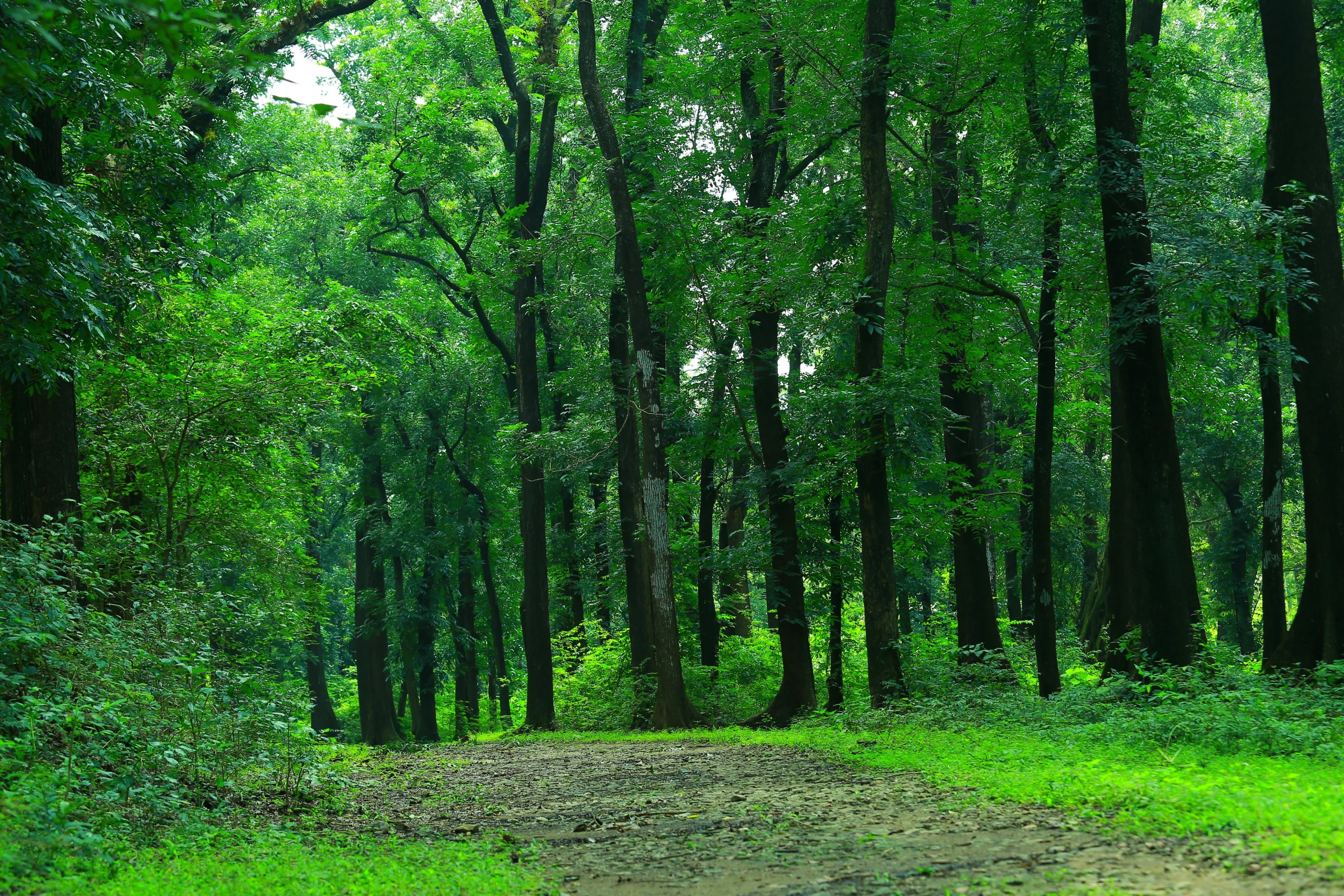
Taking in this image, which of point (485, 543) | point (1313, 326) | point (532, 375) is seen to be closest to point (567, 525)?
point (485, 543)

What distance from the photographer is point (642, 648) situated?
1922 cm

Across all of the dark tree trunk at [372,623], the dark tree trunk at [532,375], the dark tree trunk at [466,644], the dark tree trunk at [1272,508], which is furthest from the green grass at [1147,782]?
the dark tree trunk at [372,623]

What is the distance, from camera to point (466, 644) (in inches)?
1113

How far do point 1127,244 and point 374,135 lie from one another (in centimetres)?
1829

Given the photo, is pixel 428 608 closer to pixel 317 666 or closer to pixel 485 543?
pixel 485 543

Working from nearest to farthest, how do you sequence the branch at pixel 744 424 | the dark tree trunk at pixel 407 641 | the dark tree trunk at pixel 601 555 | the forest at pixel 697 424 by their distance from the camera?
the forest at pixel 697 424 < the branch at pixel 744 424 < the dark tree trunk at pixel 601 555 < the dark tree trunk at pixel 407 641

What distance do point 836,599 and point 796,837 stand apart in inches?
430

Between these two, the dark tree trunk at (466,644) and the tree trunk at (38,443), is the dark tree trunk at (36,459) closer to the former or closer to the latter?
the tree trunk at (38,443)

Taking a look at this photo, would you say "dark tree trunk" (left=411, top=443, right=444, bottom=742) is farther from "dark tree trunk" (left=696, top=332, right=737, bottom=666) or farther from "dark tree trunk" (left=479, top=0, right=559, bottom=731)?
"dark tree trunk" (left=696, top=332, right=737, bottom=666)

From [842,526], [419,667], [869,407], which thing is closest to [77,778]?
[869,407]

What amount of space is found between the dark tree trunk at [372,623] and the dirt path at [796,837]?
19642 mm

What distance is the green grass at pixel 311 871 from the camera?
4.61 m

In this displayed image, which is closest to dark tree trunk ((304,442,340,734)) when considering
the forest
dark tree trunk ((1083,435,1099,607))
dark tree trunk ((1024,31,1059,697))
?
the forest

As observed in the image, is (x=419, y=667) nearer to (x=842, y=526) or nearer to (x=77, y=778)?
(x=842, y=526)
